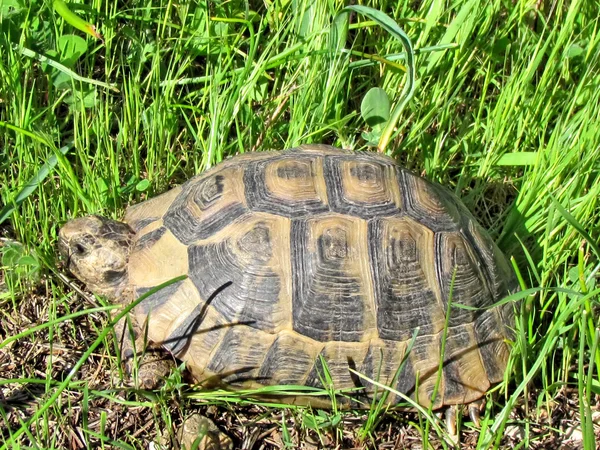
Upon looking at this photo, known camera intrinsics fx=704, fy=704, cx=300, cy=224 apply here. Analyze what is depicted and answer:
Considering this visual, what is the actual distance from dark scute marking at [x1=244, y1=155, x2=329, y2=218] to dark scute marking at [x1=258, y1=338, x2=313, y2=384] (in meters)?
0.51

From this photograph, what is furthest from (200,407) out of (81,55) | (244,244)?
(81,55)

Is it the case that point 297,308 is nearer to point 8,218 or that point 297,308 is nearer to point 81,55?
point 8,218

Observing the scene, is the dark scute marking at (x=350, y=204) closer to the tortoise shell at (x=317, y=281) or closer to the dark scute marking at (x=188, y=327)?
the tortoise shell at (x=317, y=281)

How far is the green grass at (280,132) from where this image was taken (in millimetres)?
2975

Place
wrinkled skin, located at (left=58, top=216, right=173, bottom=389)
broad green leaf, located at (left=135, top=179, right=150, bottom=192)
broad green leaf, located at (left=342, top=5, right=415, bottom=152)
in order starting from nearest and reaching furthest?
wrinkled skin, located at (left=58, top=216, right=173, bottom=389), broad green leaf, located at (left=342, top=5, right=415, bottom=152), broad green leaf, located at (left=135, top=179, right=150, bottom=192)

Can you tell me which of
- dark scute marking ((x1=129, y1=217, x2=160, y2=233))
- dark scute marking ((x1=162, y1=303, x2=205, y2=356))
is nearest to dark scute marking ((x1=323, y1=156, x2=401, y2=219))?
dark scute marking ((x1=162, y1=303, x2=205, y2=356))

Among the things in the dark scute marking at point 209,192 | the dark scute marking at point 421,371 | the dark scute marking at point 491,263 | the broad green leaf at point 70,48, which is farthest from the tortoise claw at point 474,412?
the broad green leaf at point 70,48

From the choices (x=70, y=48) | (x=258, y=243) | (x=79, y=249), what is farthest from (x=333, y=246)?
(x=70, y=48)

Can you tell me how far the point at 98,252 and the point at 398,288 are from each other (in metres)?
1.26

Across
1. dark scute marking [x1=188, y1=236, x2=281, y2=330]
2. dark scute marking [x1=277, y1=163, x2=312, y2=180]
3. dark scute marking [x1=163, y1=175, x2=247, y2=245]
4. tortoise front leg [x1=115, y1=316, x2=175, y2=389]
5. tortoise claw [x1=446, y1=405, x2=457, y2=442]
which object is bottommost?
tortoise claw [x1=446, y1=405, x2=457, y2=442]

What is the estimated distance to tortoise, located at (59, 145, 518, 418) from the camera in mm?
2740

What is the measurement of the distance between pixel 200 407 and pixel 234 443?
7.9 inches

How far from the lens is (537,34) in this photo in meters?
4.13

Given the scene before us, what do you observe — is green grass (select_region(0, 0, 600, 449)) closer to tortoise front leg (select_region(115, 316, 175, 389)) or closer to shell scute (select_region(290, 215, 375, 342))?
tortoise front leg (select_region(115, 316, 175, 389))
